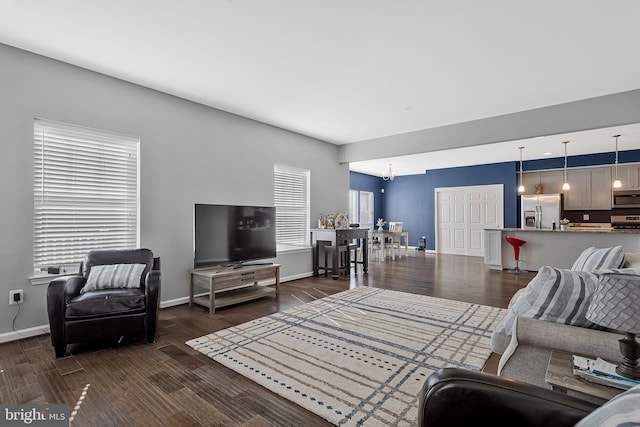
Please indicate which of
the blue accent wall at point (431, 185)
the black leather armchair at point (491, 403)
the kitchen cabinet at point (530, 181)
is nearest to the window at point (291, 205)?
the blue accent wall at point (431, 185)

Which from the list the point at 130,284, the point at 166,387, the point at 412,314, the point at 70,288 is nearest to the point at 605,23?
the point at 412,314

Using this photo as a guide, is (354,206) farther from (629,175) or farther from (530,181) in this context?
(629,175)

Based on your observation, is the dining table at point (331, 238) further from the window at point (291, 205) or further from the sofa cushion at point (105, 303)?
the sofa cushion at point (105, 303)

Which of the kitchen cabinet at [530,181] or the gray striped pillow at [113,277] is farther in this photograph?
the kitchen cabinet at [530,181]

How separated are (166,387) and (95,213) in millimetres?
2296

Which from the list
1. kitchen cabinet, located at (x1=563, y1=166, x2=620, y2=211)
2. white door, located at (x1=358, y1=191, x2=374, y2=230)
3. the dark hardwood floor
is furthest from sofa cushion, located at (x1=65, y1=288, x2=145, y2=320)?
kitchen cabinet, located at (x1=563, y1=166, x2=620, y2=211)

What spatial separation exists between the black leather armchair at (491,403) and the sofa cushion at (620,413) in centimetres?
17

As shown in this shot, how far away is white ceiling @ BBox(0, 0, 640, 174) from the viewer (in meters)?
2.37

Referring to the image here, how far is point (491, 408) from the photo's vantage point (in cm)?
94

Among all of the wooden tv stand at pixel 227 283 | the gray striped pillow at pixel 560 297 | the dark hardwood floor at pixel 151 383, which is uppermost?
the gray striped pillow at pixel 560 297

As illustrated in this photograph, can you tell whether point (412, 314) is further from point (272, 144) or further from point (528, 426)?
point (272, 144)

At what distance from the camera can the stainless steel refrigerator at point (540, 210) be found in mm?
7750

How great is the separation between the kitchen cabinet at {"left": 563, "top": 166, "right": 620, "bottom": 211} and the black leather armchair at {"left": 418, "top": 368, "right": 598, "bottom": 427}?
29.2ft

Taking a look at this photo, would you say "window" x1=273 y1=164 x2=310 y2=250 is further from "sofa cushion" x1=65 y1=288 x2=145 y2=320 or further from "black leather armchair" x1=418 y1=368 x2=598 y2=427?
"black leather armchair" x1=418 y1=368 x2=598 y2=427
